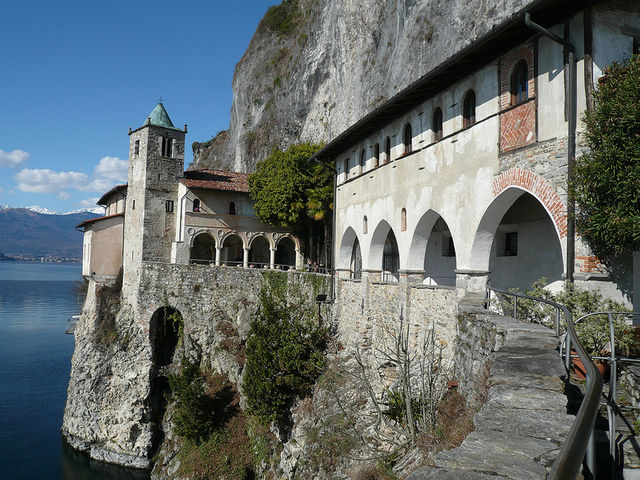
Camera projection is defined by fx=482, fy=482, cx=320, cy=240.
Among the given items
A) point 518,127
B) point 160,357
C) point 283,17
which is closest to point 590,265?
point 518,127

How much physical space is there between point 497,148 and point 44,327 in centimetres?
6163

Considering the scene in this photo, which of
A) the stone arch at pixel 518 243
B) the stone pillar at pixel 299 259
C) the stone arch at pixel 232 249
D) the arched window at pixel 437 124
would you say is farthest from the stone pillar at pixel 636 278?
the stone arch at pixel 232 249

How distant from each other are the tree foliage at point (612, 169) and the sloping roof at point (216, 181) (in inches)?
1026

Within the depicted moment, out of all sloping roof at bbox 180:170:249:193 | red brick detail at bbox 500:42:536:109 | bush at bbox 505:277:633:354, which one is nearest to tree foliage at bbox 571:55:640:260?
bush at bbox 505:277:633:354

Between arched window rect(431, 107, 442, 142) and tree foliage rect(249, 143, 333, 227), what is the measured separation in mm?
15742

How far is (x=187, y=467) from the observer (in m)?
22.8

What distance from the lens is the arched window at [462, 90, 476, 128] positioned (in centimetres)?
1297

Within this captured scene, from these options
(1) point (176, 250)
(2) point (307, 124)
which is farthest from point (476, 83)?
(2) point (307, 124)

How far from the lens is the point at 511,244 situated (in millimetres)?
15258

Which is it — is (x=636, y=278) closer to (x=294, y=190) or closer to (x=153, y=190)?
(x=294, y=190)

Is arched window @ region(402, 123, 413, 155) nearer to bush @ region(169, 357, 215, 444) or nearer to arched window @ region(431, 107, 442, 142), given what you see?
arched window @ region(431, 107, 442, 142)

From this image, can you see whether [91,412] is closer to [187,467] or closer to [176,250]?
[187,467]

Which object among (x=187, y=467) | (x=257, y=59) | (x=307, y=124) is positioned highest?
(x=257, y=59)

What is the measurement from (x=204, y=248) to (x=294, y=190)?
8.99m
